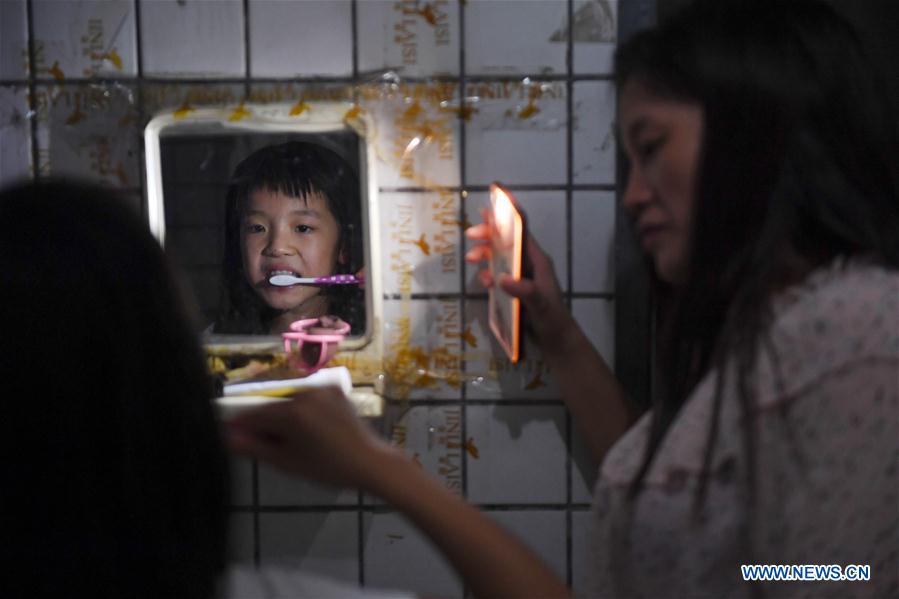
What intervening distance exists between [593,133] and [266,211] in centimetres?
52

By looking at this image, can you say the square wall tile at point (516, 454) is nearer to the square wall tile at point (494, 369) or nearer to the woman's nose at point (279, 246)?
the square wall tile at point (494, 369)

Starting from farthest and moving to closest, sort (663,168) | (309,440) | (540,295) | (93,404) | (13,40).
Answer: (13,40), (540,295), (663,168), (309,440), (93,404)

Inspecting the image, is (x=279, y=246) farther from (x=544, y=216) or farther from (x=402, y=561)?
(x=402, y=561)

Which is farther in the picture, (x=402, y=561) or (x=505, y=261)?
(x=402, y=561)

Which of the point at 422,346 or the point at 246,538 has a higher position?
the point at 422,346

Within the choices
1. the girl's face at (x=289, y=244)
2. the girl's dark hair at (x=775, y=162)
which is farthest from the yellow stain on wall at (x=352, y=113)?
the girl's dark hair at (x=775, y=162)

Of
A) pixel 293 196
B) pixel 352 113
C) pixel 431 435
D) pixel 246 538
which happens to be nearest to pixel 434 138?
pixel 352 113

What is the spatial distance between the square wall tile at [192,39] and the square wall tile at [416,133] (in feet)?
0.74

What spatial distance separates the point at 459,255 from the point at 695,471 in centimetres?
61

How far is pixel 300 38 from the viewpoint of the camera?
4.09 ft

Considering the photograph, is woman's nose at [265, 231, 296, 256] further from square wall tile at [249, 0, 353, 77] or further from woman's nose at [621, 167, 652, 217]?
woman's nose at [621, 167, 652, 217]

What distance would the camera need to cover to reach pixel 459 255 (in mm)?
1271

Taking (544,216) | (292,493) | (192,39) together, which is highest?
(192,39)

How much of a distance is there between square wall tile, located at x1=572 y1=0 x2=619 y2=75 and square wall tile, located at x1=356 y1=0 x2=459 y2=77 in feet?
0.61
